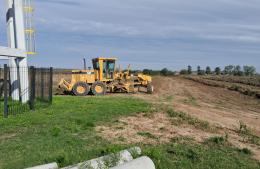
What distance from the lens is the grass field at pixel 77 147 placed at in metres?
10.3

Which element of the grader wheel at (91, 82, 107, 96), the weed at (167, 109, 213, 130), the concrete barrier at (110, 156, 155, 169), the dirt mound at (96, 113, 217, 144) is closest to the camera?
the concrete barrier at (110, 156, 155, 169)

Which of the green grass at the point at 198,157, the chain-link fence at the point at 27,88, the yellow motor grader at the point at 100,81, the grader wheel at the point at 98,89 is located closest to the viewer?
the green grass at the point at 198,157

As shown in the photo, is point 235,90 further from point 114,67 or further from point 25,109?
point 25,109

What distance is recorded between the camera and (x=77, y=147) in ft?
37.3

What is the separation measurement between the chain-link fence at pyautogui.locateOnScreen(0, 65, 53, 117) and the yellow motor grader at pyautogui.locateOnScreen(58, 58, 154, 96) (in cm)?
551

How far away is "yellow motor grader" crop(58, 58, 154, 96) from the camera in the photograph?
30.7 meters

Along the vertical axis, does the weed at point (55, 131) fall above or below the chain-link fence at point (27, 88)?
below

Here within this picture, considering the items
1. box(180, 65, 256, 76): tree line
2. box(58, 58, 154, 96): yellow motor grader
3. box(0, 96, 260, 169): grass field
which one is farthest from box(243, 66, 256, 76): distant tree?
box(0, 96, 260, 169): grass field

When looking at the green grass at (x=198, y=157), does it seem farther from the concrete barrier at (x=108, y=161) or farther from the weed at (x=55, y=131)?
the weed at (x=55, y=131)

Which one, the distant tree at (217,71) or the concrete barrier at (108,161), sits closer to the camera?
the concrete barrier at (108,161)

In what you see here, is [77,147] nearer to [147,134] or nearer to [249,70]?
[147,134]

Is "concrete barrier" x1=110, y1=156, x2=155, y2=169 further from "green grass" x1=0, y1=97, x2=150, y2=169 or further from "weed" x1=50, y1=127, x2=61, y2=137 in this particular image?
"weed" x1=50, y1=127, x2=61, y2=137

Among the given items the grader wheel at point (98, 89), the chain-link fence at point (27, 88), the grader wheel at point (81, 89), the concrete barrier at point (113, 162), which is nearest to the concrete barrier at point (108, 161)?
the concrete barrier at point (113, 162)

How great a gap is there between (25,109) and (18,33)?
5.05 meters
